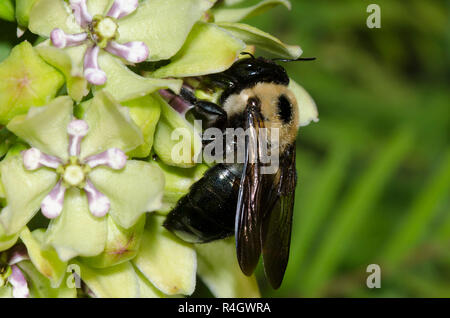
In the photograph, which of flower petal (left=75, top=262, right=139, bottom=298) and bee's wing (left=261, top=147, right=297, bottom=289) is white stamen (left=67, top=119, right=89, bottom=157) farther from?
bee's wing (left=261, top=147, right=297, bottom=289)

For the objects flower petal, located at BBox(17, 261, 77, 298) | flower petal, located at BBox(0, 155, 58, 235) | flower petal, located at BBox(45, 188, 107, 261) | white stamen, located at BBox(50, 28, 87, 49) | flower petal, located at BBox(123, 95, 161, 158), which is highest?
white stamen, located at BBox(50, 28, 87, 49)

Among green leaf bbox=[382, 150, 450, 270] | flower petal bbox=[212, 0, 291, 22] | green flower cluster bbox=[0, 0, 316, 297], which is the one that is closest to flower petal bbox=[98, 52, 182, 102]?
green flower cluster bbox=[0, 0, 316, 297]

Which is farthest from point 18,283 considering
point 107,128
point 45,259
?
point 107,128

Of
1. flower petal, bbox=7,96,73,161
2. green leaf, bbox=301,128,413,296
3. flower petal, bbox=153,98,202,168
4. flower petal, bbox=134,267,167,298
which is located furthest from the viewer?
green leaf, bbox=301,128,413,296

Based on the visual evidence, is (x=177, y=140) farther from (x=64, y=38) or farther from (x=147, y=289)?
(x=147, y=289)
